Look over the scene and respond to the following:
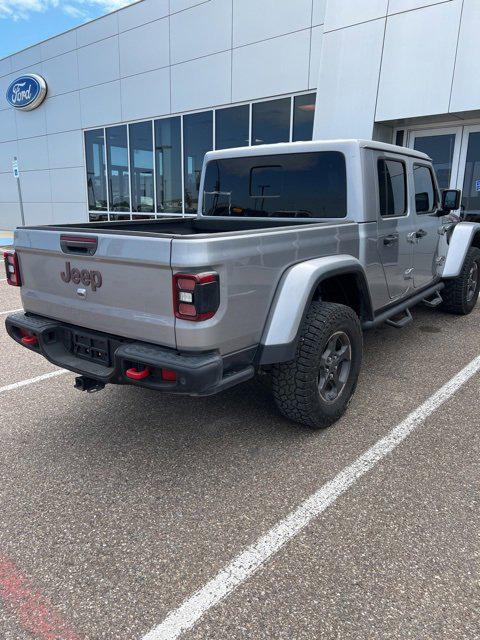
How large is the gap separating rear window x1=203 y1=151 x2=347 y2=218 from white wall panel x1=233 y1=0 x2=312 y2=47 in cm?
756

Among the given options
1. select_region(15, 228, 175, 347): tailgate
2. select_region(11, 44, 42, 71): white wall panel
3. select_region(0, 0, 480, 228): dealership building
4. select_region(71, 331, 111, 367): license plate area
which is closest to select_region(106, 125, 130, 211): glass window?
select_region(0, 0, 480, 228): dealership building

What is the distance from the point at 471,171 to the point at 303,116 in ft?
12.3

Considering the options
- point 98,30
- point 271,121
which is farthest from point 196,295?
point 98,30

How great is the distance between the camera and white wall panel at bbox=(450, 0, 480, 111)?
7688 mm

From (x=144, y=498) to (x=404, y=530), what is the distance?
1391mm

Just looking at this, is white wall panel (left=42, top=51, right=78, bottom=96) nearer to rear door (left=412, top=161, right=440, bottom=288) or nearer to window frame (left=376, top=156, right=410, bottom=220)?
rear door (left=412, top=161, right=440, bottom=288)

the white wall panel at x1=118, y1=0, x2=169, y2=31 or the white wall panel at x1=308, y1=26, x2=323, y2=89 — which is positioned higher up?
the white wall panel at x1=118, y1=0, x2=169, y2=31

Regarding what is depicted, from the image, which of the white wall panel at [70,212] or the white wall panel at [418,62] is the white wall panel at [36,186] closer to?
the white wall panel at [70,212]

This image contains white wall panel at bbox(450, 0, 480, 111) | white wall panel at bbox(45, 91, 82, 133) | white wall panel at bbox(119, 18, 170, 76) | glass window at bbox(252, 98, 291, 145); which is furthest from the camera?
white wall panel at bbox(45, 91, 82, 133)

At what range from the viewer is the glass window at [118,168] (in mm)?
14867

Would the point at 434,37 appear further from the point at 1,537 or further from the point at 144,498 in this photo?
the point at 1,537

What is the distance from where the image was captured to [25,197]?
1916 centimetres

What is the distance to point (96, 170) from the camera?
1600cm

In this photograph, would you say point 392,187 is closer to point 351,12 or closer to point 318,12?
point 351,12
